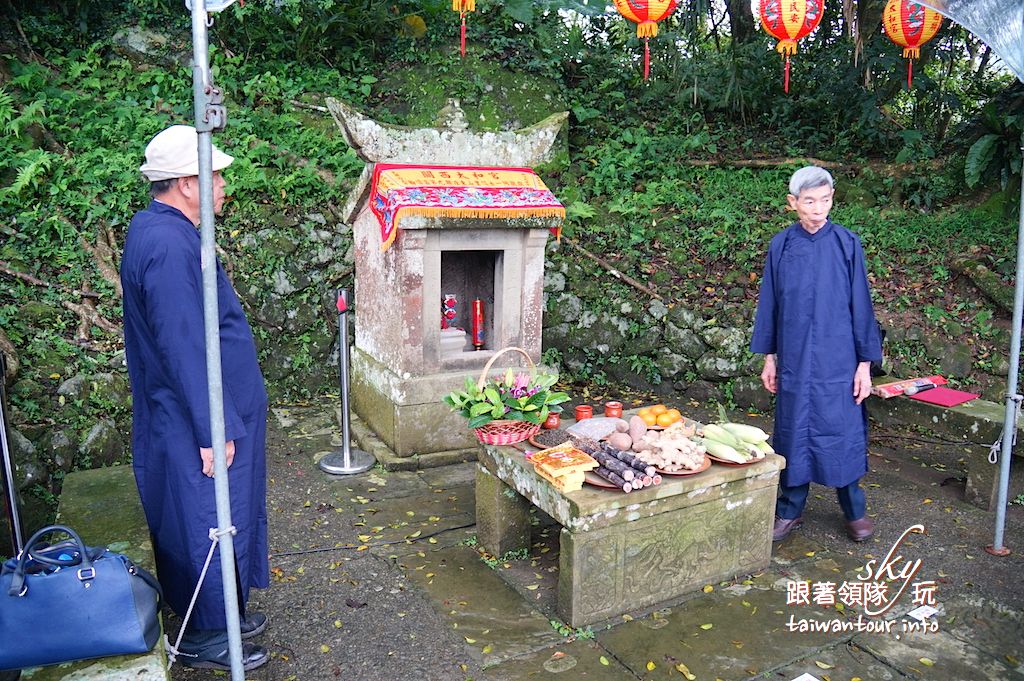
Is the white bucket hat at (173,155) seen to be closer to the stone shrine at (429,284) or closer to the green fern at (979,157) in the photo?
the stone shrine at (429,284)

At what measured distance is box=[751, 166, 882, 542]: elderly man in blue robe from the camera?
429 centimetres

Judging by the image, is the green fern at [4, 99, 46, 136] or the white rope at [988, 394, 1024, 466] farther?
the green fern at [4, 99, 46, 136]

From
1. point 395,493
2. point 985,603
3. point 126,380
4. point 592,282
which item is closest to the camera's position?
point 985,603

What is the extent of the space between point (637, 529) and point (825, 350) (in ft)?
5.15

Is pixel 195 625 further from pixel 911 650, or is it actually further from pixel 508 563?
pixel 911 650

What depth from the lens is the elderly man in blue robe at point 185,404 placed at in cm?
292

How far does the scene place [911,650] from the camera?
11.3ft

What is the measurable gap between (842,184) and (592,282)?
3.61 metres

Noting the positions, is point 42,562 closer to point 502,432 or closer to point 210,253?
point 210,253

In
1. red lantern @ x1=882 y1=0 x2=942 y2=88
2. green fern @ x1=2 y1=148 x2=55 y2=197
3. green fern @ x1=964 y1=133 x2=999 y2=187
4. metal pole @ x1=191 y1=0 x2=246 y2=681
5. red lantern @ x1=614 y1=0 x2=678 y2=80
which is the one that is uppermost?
red lantern @ x1=882 y1=0 x2=942 y2=88

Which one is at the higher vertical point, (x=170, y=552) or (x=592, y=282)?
(x=592, y=282)

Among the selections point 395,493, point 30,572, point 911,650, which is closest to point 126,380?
point 395,493

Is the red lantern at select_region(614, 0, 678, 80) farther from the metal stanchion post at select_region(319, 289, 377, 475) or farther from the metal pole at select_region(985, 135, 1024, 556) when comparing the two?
the metal stanchion post at select_region(319, 289, 377, 475)
